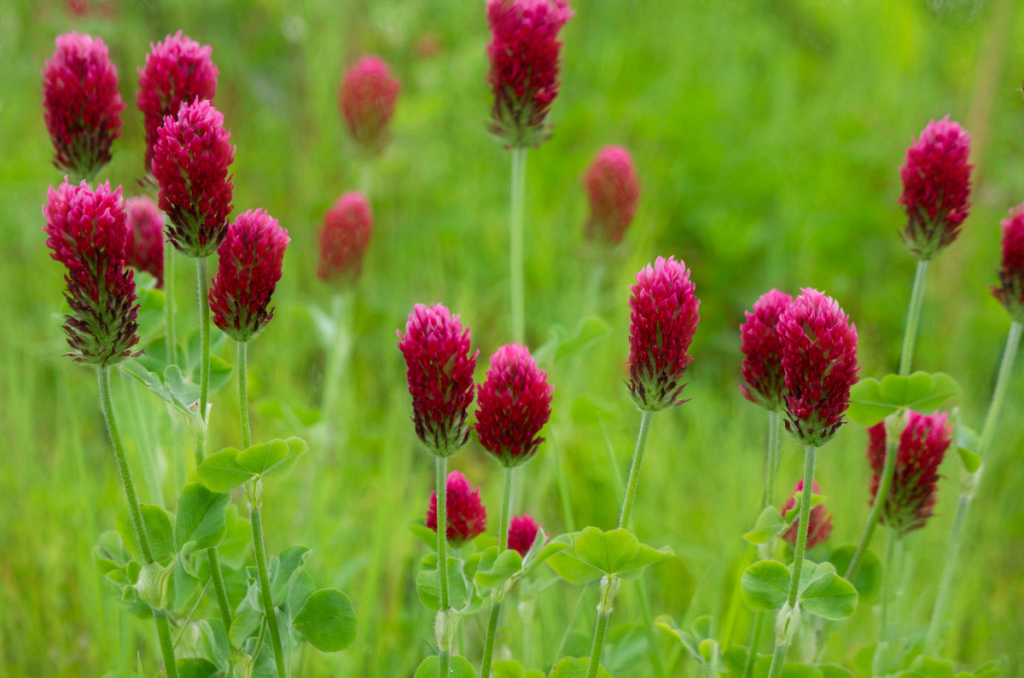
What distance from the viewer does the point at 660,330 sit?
1.05 metres

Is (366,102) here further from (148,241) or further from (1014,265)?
(1014,265)

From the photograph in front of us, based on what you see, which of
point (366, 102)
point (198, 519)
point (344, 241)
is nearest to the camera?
point (198, 519)

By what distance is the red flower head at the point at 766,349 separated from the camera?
45.9 inches

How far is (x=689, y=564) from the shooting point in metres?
2.19

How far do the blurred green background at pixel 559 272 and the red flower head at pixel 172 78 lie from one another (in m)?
0.48

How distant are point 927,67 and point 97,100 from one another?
4.76 meters

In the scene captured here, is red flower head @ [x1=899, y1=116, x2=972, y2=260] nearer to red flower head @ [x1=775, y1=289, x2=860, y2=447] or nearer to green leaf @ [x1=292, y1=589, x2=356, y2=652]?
red flower head @ [x1=775, y1=289, x2=860, y2=447]

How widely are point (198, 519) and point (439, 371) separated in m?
0.37

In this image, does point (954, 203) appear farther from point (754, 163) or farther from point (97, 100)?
point (754, 163)

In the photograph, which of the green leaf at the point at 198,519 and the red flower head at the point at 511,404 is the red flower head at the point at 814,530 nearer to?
the red flower head at the point at 511,404

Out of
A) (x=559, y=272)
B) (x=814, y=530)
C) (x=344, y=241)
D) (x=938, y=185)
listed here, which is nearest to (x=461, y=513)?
(x=814, y=530)

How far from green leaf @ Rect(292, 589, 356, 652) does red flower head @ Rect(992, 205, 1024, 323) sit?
111 centimetres

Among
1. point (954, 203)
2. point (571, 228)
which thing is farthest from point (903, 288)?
point (954, 203)

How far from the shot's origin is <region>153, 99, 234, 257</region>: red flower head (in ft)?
3.18
